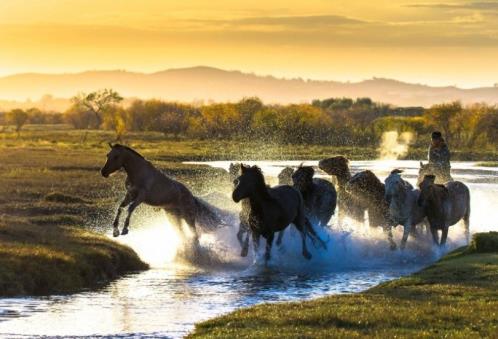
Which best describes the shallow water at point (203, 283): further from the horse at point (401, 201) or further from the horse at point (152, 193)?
the horse at point (401, 201)

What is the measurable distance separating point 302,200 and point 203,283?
465cm

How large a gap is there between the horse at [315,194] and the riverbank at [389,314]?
303 inches

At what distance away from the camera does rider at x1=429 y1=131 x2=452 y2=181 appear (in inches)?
1213

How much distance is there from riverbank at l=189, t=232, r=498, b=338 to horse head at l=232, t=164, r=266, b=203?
4652 millimetres

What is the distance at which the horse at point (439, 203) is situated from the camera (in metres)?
27.5

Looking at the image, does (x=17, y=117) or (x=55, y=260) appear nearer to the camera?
(x=55, y=260)

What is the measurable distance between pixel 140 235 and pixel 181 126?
119 metres

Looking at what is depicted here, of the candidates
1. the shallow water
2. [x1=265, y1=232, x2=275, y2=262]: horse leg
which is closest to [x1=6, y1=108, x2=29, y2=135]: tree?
the shallow water

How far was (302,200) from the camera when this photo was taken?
25828 millimetres

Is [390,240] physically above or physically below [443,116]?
below

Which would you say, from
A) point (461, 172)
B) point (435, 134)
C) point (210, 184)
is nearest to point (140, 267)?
point (435, 134)

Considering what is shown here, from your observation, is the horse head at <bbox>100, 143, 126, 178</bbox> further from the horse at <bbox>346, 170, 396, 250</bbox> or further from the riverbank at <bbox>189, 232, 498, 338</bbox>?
the riverbank at <bbox>189, 232, 498, 338</bbox>

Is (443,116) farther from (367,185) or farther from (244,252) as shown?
(244,252)

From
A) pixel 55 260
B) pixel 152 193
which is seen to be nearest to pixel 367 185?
pixel 152 193
